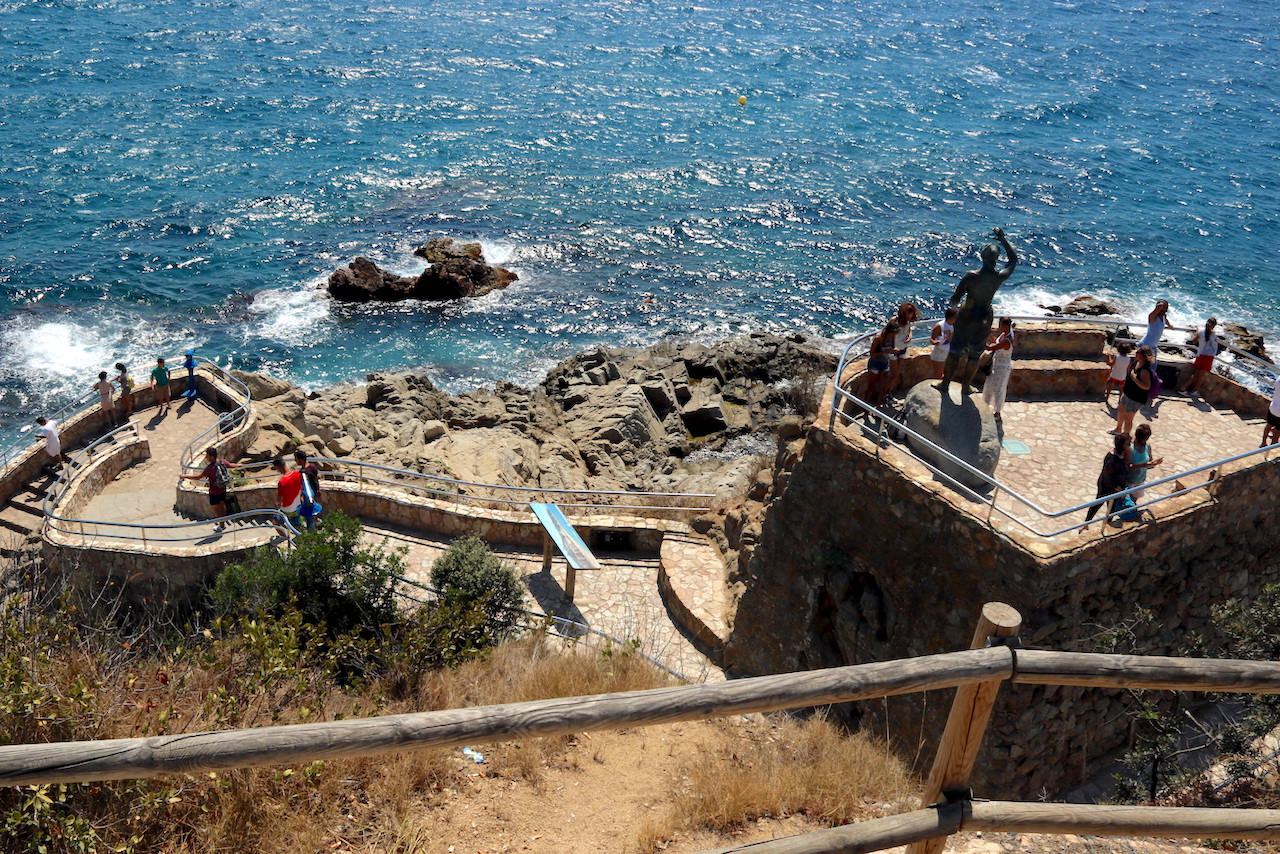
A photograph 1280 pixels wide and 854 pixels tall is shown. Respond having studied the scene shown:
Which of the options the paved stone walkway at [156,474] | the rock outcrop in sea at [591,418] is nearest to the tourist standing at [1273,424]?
the rock outcrop in sea at [591,418]

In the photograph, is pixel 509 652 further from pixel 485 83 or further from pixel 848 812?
pixel 485 83

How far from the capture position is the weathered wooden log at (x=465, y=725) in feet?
12.0

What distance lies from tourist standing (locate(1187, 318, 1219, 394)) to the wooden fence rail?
10.8 metres

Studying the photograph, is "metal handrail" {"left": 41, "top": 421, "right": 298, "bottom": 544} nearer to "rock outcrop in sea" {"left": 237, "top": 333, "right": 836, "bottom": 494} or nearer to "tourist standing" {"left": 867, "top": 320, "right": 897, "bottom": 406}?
"rock outcrop in sea" {"left": 237, "top": 333, "right": 836, "bottom": 494}

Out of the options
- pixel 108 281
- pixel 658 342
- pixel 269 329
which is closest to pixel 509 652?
pixel 658 342

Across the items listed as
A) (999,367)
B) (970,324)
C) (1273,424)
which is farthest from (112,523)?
(1273,424)

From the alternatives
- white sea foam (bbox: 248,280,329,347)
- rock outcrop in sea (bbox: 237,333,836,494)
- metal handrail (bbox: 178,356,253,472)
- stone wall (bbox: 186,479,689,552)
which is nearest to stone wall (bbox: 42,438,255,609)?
stone wall (bbox: 186,479,689,552)

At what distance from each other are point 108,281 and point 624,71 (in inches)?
1548

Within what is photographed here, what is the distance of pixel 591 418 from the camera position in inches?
1000

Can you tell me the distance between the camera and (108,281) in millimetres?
35938

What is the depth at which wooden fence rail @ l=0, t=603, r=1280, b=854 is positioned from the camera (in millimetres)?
3689

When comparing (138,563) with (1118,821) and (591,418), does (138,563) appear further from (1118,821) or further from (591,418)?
(1118,821)

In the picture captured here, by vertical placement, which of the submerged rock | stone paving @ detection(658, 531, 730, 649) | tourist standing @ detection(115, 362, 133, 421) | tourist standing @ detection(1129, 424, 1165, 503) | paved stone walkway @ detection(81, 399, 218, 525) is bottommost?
the submerged rock

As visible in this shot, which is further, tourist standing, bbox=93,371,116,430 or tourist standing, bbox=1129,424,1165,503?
tourist standing, bbox=93,371,116,430
